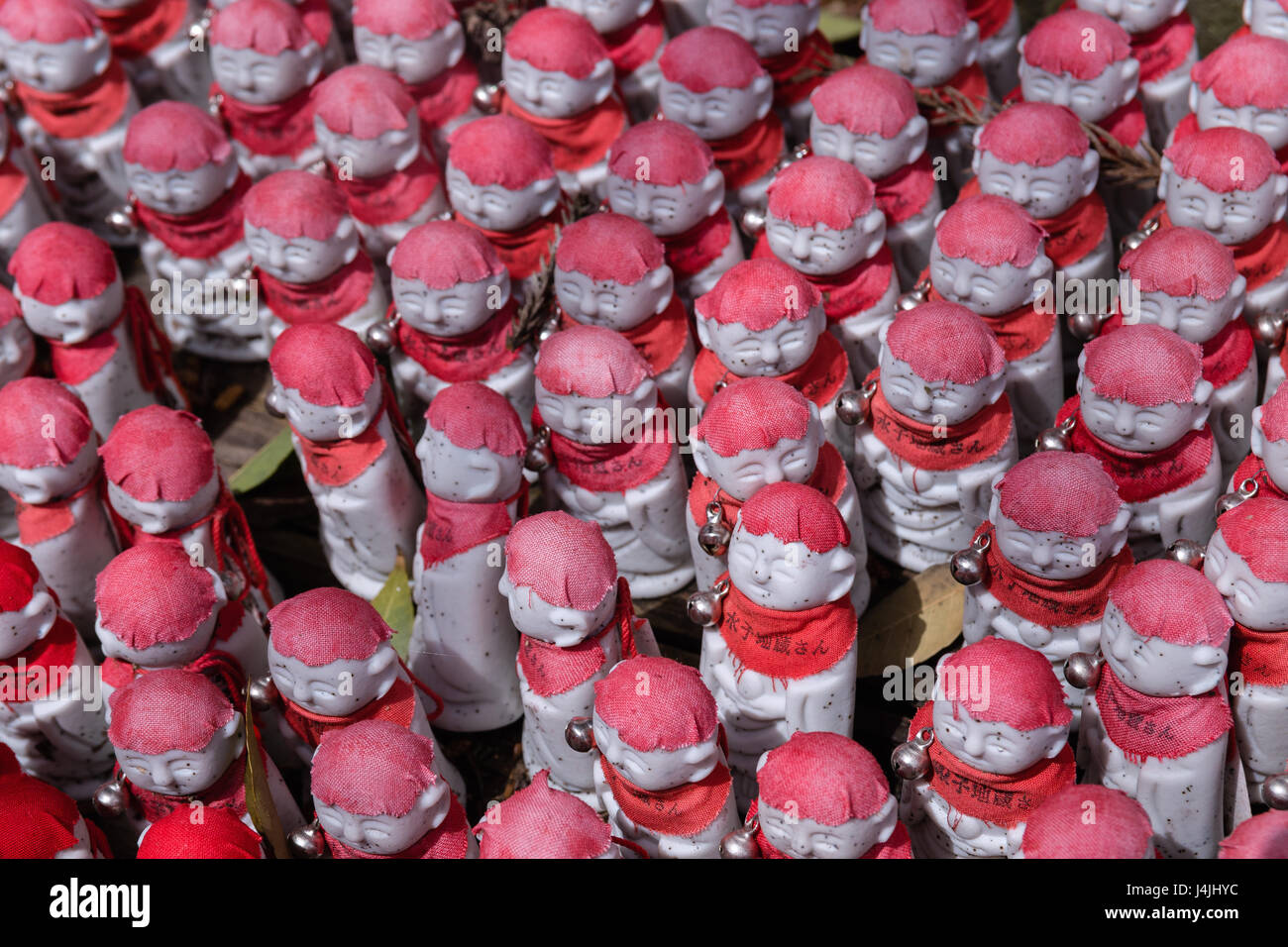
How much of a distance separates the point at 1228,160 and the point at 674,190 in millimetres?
1074

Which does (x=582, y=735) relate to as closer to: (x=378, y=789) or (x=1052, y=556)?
(x=378, y=789)

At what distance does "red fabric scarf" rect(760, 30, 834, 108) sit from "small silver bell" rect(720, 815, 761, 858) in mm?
1959

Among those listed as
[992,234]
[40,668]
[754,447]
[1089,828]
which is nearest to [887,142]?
[992,234]

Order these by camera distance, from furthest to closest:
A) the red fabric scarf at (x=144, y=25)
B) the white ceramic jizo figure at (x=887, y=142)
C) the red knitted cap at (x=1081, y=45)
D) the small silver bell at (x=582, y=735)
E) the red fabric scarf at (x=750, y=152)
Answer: the red fabric scarf at (x=144, y=25)
the red fabric scarf at (x=750, y=152)
the red knitted cap at (x=1081, y=45)
the white ceramic jizo figure at (x=887, y=142)
the small silver bell at (x=582, y=735)

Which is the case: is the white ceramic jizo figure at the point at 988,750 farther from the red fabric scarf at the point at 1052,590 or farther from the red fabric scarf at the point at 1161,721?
the red fabric scarf at the point at 1052,590

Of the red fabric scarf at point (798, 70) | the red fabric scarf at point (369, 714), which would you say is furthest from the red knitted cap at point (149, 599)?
the red fabric scarf at point (798, 70)

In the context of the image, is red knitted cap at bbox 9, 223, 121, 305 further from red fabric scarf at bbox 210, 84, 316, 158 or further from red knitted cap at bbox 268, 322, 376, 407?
red fabric scarf at bbox 210, 84, 316, 158

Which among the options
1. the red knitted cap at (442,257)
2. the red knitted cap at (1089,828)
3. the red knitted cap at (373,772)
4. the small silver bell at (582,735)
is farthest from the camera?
the red knitted cap at (442,257)

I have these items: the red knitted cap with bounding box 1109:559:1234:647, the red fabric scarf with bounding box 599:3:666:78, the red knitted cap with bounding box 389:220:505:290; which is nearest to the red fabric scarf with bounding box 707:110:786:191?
the red fabric scarf with bounding box 599:3:666:78

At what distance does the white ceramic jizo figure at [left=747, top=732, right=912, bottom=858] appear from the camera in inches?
78.5

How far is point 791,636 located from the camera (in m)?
2.37

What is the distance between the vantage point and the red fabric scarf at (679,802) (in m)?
2.22

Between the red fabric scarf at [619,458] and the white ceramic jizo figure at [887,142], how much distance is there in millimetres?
717

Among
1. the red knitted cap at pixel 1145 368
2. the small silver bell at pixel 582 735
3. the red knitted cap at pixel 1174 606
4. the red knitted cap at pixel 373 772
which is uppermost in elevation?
the red knitted cap at pixel 1145 368
